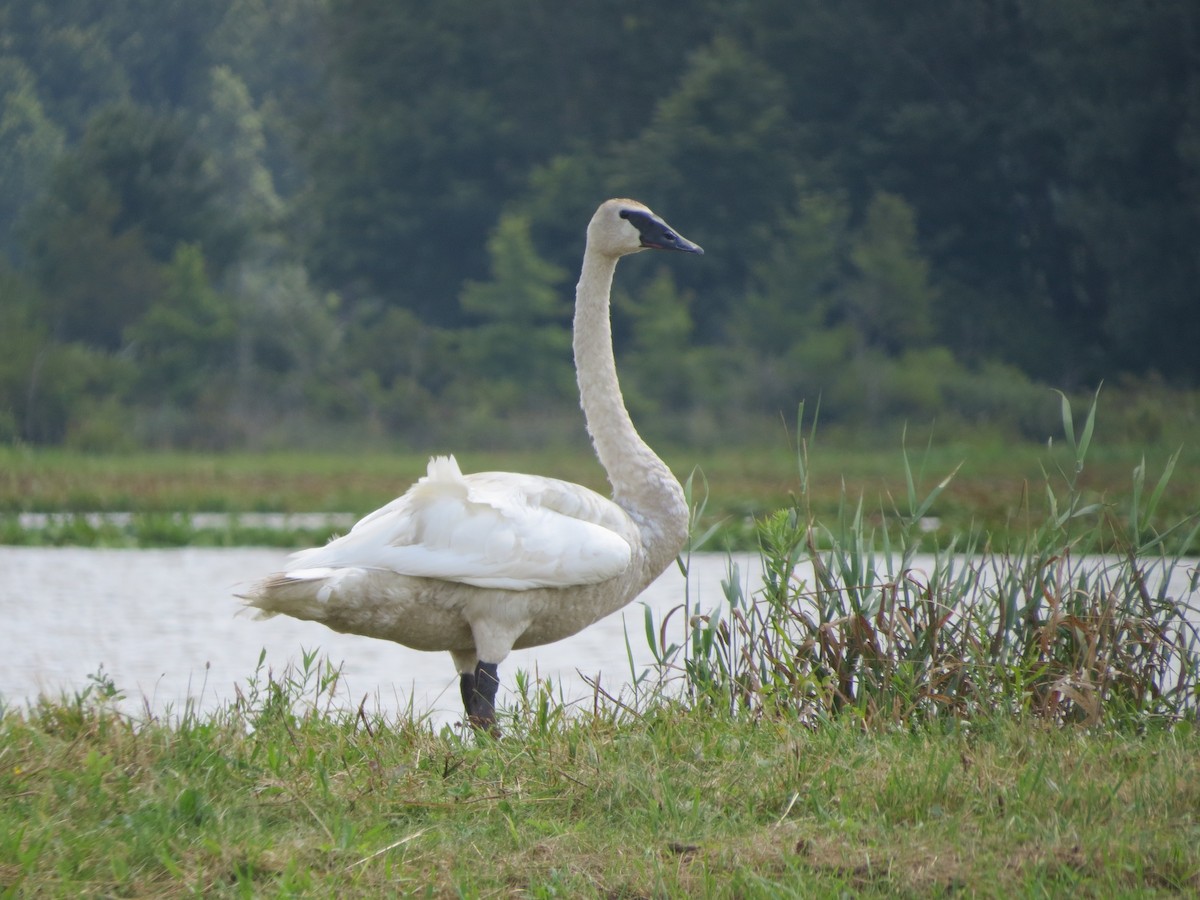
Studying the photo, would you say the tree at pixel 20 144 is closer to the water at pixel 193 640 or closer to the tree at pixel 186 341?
the tree at pixel 186 341

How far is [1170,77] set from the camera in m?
31.6

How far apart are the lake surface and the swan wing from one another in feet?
4.40

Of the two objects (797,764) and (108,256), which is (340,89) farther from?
(797,764)

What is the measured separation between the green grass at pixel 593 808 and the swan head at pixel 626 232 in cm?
165

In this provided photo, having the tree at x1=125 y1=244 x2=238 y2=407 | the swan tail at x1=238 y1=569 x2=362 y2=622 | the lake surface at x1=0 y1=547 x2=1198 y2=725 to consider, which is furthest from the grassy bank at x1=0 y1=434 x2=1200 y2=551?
the swan tail at x1=238 y1=569 x2=362 y2=622

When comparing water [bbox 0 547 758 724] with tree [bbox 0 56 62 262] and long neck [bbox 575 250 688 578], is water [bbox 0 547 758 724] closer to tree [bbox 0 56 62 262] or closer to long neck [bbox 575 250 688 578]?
long neck [bbox 575 250 688 578]

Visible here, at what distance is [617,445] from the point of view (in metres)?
5.18

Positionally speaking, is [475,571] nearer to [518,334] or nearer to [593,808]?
[593,808]

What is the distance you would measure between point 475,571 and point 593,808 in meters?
1.03

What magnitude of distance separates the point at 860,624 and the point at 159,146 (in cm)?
3206

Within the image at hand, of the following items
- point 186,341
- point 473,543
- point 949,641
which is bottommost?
point 949,641

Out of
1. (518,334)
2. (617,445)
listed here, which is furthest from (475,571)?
(518,334)

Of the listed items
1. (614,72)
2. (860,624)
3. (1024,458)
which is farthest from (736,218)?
(860,624)

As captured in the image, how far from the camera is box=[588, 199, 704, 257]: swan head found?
546 cm
